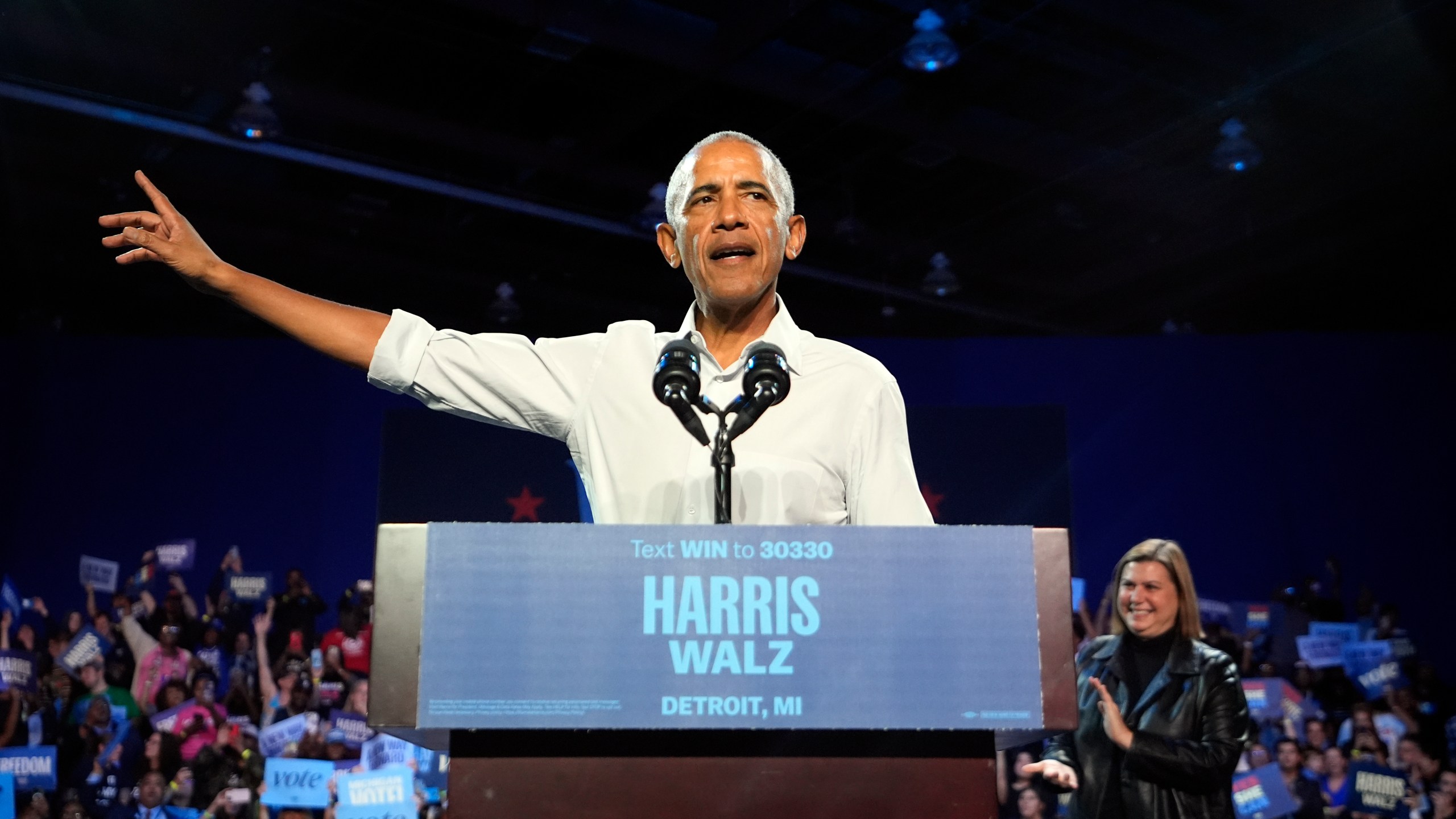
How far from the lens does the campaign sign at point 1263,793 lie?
5148 mm

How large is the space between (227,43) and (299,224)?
2.82 m

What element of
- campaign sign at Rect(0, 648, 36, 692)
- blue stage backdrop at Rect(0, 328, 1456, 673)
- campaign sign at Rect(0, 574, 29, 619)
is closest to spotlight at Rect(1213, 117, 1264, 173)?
blue stage backdrop at Rect(0, 328, 1456, 673)

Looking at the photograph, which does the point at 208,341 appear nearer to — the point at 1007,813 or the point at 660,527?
the point at 1007,813

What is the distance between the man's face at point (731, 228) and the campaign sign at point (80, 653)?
292 inches

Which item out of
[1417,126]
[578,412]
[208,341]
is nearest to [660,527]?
[578,412]

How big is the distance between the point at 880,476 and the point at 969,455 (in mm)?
8514

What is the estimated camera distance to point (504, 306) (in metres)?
10.7

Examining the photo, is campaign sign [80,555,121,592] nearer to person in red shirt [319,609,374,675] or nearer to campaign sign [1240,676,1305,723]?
person in red shirt [319,609,374,675]

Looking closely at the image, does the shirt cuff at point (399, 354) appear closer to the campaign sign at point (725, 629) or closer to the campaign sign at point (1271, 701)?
the campaign sign at point (725, 629)

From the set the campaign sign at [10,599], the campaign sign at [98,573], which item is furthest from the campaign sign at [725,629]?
the campaign sign at [98,573]

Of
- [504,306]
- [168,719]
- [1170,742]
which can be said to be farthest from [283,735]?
Result: [1170,742]

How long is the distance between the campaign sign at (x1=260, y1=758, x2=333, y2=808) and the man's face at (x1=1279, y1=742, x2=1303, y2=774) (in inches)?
197

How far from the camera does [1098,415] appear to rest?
10.6 metres

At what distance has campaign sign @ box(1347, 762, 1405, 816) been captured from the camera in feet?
19.8
